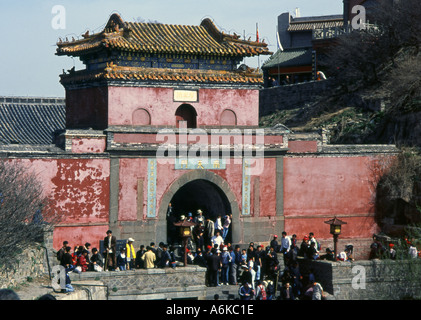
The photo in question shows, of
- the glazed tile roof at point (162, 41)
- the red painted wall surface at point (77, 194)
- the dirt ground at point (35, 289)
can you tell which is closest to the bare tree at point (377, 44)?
the glazed tile roof at point (162, 41)

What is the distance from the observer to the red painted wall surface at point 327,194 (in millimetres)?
31328

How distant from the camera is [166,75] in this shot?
31562 millimetres

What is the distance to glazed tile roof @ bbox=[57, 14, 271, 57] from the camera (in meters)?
31.2

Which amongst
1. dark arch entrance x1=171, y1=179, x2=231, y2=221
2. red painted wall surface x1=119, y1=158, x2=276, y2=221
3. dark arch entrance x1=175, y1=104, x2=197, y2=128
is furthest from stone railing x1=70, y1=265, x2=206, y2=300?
dark arch entrance x1=175, y1=104, x2=197, y2=128

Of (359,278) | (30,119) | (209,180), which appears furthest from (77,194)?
(30,119)

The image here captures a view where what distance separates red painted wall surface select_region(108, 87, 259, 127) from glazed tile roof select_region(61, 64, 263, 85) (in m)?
0.41

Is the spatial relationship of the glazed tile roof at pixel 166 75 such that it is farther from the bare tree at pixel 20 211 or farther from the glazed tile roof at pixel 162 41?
the bare tree at pixel 20 211

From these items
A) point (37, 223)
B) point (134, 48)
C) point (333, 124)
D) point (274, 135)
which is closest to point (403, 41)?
point (333, 124)

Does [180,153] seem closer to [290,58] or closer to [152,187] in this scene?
[152,187]

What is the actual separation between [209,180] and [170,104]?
349cm

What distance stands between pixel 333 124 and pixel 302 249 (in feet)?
42.5

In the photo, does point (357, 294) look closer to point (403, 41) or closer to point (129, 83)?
point (129, 83)

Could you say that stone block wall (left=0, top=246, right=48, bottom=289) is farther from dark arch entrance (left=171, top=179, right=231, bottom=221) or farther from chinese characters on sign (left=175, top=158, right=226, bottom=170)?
dark arch entrance (left=171, top=179, right=231, bottom=221)

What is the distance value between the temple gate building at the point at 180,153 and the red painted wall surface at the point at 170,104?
0.13ft
